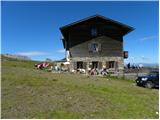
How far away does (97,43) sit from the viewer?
41812 mm

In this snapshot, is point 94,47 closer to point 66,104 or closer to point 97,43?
point 97,43

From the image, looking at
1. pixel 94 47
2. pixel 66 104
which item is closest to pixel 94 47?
pixel 94 47

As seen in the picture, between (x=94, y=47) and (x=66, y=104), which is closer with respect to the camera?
(x=66, y=104)

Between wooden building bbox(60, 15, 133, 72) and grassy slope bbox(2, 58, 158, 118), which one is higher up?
wooden building bbox(60, 15, 133, 72)

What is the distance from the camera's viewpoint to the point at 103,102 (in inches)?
543

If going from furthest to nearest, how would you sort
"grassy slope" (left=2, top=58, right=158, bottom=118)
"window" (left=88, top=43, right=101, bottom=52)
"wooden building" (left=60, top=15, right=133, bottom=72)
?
"window" (left=88, top=43, right=101, bottom=52) → "wooden building" (left=60, top=15, right=133, bottom=72) → "grassy slope" (left=2, top=58, right=158, bottom=118)

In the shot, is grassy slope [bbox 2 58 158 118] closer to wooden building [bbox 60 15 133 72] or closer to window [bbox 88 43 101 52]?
wooden building [bbox 60 15 133 72]

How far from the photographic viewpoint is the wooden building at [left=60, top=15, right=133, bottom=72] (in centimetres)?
4106

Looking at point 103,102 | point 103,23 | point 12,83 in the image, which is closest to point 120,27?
point 103,23

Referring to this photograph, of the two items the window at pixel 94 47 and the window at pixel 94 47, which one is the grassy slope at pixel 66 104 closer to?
the window at pixel 94 47

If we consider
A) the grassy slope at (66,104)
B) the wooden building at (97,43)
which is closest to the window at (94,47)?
the wooden building at (97,43)

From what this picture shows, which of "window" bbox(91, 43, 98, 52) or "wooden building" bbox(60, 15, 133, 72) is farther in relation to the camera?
"window" bbox(91, 43, 98, 52)

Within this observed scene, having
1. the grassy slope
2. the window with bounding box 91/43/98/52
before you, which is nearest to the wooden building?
the window with bounding box 91/43/98/52

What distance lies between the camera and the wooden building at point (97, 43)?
41062 millimetres
